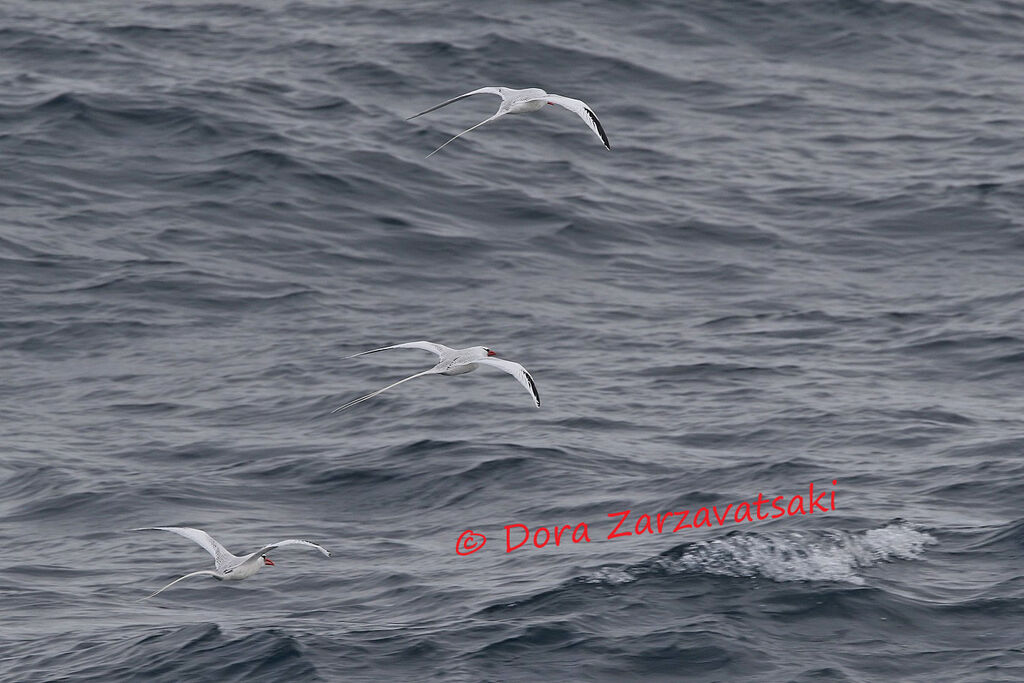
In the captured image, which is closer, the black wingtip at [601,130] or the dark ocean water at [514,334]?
the black wingtip at [601,130]

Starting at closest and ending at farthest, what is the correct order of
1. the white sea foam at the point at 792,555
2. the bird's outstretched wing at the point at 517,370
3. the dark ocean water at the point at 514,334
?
the bird's outstretched wing at the point at 517,370 < the dark ocean water at the point at 514,334 < the white sea foam at the point at 792,555

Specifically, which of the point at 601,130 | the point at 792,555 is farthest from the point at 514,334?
the point at 601,130

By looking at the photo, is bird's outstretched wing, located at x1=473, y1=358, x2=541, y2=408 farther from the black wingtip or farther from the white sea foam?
the white sea foam

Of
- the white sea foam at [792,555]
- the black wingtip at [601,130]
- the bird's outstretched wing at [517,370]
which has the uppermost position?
the black wingtip at [601,130]

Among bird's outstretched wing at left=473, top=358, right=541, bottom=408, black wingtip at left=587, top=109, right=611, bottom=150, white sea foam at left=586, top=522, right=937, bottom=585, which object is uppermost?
black wingtip at left=587, top=109, right=611, bottom=150

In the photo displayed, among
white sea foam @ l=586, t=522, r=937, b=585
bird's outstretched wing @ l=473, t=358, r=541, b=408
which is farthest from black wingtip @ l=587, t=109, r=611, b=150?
white sea foam @ l=586, t=522, r=937, b=585

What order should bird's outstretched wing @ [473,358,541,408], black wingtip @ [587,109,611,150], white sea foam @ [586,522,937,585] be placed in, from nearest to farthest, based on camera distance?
black wingtip @ [587,109,611,150]
bird's outstretched wing @ [473,358,541,408]
white sea foam @ [586,522,937,585]

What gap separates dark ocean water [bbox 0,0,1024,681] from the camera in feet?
57.6

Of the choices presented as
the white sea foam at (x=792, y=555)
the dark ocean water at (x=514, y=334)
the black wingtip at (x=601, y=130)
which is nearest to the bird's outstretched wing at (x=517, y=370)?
the black wingtip at (x=601, y=130)

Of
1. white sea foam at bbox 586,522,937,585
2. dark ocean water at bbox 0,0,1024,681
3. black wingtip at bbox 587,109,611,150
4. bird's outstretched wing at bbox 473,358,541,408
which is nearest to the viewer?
black wingtip at bbox 587,109,611,150

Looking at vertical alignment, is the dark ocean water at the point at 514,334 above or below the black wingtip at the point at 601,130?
below

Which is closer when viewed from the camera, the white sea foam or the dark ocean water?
the dark ocean water

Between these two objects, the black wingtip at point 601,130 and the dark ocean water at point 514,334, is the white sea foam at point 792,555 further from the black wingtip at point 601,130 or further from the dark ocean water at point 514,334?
the black wingtip at point 601,130

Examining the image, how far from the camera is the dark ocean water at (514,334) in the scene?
1756 centimetres
